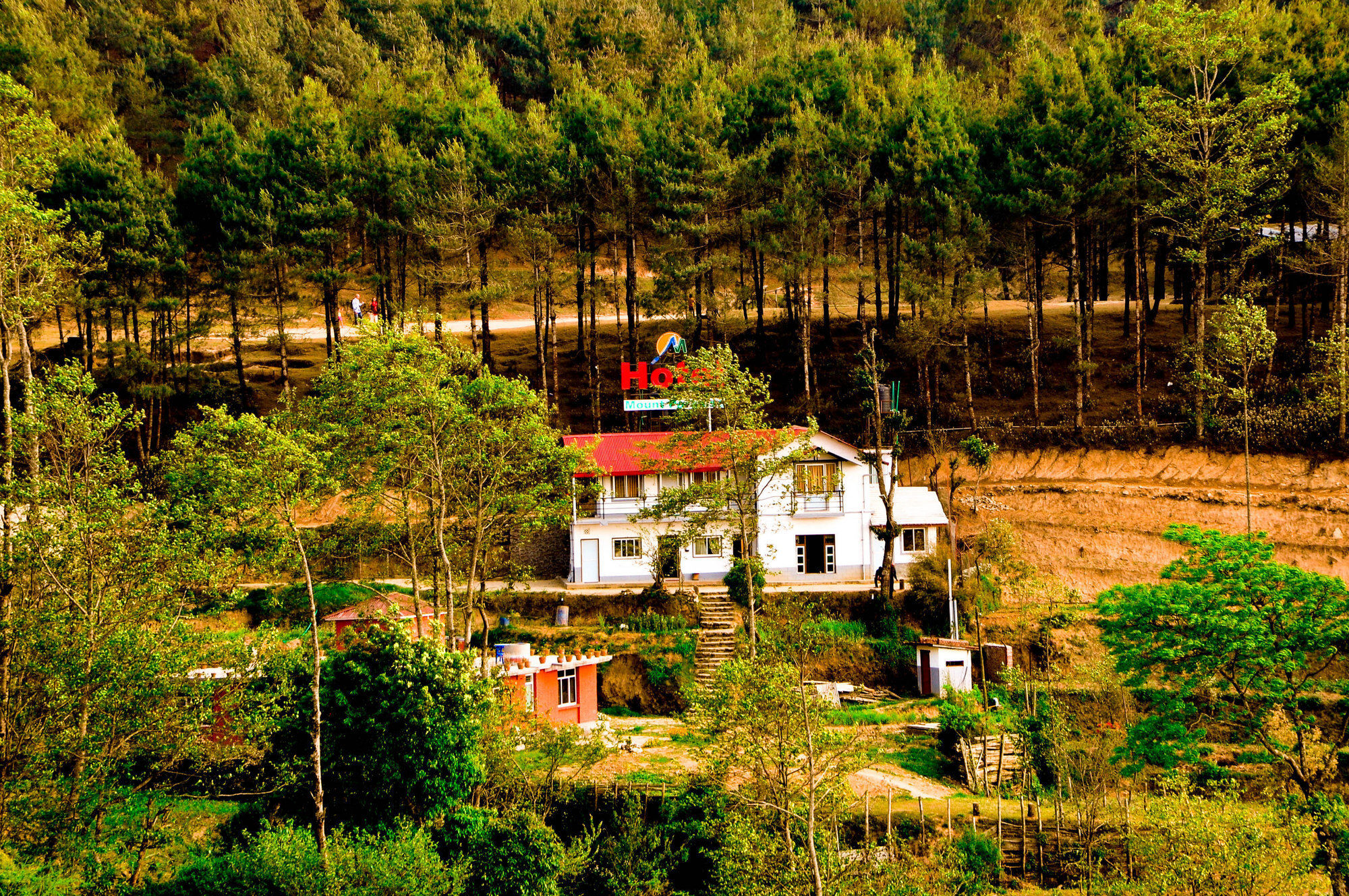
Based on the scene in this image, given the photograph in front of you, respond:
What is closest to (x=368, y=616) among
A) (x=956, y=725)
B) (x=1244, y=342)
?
(x=956, y=725)

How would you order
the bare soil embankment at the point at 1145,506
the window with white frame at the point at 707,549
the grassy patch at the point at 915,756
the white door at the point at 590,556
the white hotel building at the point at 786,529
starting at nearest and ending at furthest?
1. the grassy patch at the point at 915,756
2. the bare soil embankment at the point at 1145,506
3. the window with white frame at the point at 707,549
4. the white hotel building at the point at 786,529
5. the white door at the point at 590,556

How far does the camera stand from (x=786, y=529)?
41312mm

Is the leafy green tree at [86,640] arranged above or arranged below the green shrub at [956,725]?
above

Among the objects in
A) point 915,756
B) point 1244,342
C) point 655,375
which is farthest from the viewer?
point 655,375

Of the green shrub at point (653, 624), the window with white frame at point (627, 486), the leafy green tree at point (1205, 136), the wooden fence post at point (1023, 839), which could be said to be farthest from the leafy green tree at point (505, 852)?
the leafy green tree at point (1205, 136)

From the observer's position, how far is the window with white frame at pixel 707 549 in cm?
4044

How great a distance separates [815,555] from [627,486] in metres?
8.24

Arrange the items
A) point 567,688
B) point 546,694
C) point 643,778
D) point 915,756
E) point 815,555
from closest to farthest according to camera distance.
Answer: point 643,778
point 915,756
point 546,694
point 567,688
point 815,555

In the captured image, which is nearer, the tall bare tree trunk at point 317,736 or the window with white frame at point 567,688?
the tall bare tree trunk at point 317,736

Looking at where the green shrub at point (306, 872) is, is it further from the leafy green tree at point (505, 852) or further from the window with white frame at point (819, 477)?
the window with white frame at point (819, 477)

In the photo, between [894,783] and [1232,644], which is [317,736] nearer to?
[894,783]

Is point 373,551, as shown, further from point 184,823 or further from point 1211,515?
point 1211,515

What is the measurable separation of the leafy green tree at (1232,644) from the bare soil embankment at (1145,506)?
15.3 m

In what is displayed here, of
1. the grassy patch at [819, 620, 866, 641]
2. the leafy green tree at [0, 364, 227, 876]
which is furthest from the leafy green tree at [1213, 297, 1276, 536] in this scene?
the leafy green tree at [0, 364, 227, 876]
